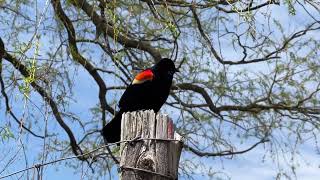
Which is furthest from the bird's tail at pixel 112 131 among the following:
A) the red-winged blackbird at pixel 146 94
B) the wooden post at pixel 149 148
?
the wooden post at pixel 149 148

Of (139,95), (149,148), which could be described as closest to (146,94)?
(139,95)

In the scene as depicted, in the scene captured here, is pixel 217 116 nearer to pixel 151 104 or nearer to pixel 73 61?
pixel 73 61

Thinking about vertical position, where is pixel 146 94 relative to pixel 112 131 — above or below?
above

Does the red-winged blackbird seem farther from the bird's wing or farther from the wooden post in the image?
the wooden post

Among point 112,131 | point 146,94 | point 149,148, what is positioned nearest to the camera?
point 149,148

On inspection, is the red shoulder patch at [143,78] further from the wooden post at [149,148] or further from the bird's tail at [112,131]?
the wooden post at [149,148]

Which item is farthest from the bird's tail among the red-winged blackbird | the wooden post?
the wooden post

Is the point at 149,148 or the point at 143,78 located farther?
the point at 143,78

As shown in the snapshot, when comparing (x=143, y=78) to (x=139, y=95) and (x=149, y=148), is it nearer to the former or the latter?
(x=139, y=95)

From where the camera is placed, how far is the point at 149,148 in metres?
2.70

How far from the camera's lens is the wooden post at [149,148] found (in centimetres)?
267

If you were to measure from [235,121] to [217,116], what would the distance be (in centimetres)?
23

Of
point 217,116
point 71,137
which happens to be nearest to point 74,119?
point 71,137

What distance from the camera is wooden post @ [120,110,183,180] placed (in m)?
2.67
